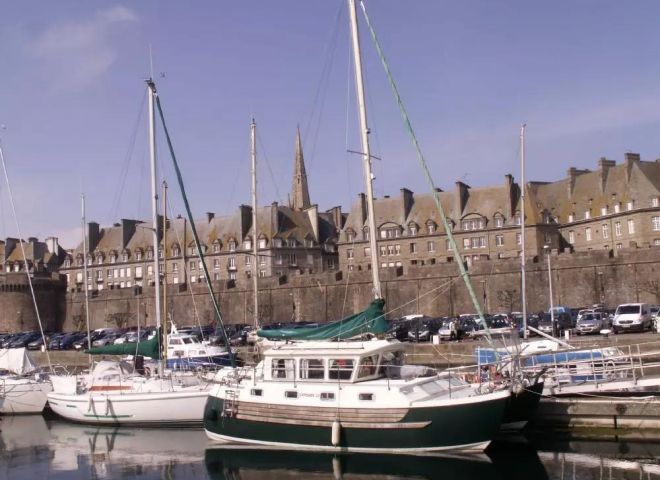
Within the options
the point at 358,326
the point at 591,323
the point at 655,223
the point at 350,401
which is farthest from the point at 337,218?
the point at 350,401

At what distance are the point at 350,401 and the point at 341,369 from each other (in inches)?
36.6

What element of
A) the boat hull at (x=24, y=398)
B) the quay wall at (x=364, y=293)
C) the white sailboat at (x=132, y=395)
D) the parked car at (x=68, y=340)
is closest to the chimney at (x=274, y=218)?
the quay wall at (x=364, y=293)

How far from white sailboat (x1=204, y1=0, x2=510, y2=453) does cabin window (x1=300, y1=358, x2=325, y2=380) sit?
0.03 meters

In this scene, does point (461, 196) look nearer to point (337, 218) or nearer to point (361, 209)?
point (361, 209)

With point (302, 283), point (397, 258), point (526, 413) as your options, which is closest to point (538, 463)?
point (526, 413)

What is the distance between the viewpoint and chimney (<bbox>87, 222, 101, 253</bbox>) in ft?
329

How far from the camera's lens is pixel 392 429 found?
18609 mm

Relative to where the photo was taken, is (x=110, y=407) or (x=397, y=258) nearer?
(x=110, y=407)

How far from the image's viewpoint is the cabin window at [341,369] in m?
19.7

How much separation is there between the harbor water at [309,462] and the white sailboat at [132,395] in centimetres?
104

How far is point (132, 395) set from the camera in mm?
25922

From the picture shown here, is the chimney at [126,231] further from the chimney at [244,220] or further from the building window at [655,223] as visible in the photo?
the building window at [655,223]

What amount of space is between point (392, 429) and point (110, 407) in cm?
1215

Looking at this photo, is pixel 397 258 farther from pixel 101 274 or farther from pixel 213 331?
pixel 101 274
